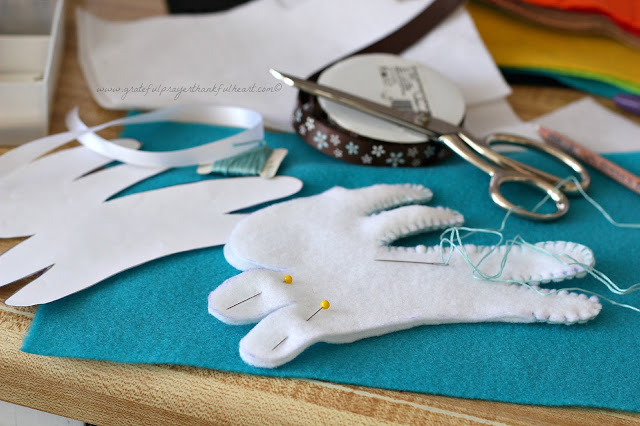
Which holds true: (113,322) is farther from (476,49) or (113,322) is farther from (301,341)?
(476,49)

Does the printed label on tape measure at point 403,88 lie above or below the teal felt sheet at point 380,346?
above

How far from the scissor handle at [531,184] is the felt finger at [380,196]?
7 centimetres

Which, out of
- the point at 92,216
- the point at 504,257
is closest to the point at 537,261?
the point at 504,257

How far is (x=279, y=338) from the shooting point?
51 centimetres

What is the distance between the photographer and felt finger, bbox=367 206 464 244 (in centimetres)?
60

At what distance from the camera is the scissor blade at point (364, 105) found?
688mm

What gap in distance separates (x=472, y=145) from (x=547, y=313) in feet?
0.70

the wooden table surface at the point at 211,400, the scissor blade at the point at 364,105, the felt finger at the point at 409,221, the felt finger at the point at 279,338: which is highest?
the scissor blade at the point at 364,105

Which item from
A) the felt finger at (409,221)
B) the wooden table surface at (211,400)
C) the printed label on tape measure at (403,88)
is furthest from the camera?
the printed label on tape measure at (403,88)

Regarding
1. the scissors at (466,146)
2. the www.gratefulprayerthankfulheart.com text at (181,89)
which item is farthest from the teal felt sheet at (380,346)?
the www.gratefulprayerthankfulheart.com text at (181,89)

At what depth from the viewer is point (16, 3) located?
2.61 feet

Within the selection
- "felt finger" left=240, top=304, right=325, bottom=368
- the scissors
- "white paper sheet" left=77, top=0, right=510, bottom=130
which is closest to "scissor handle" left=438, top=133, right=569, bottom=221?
the scissors

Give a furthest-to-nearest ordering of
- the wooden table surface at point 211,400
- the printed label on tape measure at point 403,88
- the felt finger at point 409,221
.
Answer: the printed label on tape measure at point 403,88
the felt finger at point 409,221
the wooden table surface at point 211,400

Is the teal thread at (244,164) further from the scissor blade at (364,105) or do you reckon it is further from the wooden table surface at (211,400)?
the wooden table surface at (211,400)
